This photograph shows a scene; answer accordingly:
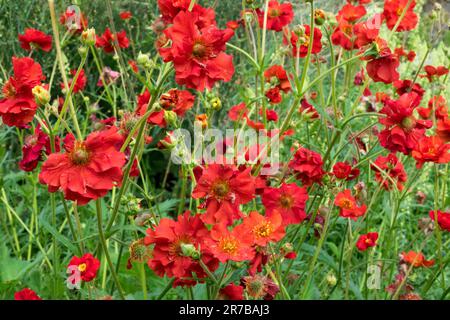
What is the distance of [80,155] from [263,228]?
30 cm

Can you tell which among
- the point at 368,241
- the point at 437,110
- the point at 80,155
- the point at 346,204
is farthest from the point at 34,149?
the point at 437,110

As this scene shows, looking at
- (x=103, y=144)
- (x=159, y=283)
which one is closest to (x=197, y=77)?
(x=103, y=144)

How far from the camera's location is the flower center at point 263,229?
94 centimetres

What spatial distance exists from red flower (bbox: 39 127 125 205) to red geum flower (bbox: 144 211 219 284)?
0.12 m

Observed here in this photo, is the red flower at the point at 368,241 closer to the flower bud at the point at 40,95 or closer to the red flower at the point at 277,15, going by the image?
the red flower at the point at 277,15

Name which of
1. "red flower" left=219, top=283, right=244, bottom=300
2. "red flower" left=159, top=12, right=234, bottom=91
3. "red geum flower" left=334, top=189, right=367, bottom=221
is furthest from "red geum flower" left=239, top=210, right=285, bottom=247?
"red geum flower" left=334, top=189, right=367, bottom=221

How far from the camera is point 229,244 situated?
0.89 meters

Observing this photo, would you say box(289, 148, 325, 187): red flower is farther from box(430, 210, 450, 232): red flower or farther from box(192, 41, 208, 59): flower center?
box(192, 41, 208, 59): flower center

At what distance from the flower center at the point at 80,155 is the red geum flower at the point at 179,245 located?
6.1 inches

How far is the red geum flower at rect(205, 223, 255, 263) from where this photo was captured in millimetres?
883

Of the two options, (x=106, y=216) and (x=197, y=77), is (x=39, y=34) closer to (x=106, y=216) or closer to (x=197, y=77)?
(x=106, y=216)

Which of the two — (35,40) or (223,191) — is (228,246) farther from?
(35,40)

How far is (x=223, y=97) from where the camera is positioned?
262cm

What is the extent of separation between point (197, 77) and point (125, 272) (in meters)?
0.74
